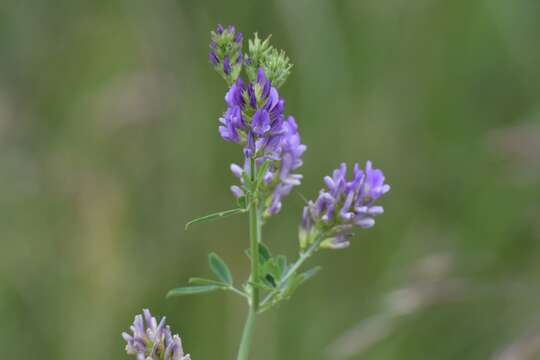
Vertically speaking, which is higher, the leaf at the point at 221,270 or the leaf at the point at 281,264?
the leaf at the point at 221,270

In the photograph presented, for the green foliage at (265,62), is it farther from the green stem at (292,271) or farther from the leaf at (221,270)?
the leaf at (221,270)

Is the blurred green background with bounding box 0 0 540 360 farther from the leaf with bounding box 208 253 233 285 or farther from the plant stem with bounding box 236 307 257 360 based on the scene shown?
the plant stem with bounding box 236 307 257 360

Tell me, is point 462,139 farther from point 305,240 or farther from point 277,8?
point 305,240

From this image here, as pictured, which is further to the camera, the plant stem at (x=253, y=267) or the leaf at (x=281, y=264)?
the leaf at (x=281, y=264)

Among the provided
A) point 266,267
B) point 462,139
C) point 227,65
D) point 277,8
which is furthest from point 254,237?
point 462,139

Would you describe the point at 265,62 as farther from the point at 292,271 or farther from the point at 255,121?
the point at 292,271

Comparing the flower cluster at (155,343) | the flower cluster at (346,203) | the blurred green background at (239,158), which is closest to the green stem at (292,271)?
the flower cluster at (346,203)

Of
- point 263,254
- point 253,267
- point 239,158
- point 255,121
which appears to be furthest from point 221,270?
point 239,158
